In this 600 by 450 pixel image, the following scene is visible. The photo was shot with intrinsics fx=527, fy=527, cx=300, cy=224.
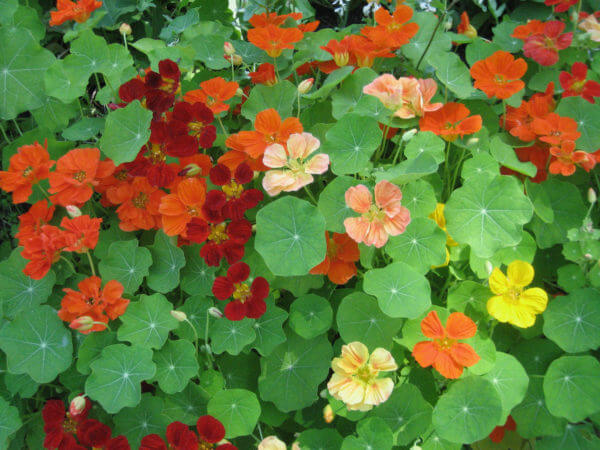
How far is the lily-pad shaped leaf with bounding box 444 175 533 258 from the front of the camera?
1.39m

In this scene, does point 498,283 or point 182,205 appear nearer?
point 498,283

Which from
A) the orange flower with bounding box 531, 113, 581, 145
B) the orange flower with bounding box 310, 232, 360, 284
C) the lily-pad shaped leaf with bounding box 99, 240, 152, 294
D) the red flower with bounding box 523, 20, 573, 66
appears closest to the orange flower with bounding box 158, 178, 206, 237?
the lily-pad shaped leaf with bounding box 99, 240, 152, 294

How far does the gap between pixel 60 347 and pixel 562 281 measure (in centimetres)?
142

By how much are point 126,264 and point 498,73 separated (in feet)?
4.14

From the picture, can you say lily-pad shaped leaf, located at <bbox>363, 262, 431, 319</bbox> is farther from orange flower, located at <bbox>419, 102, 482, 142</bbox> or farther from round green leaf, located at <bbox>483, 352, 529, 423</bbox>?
orange flower, located at <bbox>419, 102, 482, 142</bbox>

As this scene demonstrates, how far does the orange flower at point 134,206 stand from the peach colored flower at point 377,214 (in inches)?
22.9

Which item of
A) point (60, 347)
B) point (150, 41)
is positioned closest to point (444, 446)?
point (60, 347)

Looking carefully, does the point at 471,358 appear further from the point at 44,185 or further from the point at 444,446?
the point at 44,185

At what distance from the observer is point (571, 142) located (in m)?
1.50

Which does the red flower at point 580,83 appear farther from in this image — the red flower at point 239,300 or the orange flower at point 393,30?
the red flower at point 239,300

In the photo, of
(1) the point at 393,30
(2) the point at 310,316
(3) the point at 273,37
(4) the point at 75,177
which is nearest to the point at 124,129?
(4) the point at 75,177

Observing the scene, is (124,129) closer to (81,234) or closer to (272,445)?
(81,234)

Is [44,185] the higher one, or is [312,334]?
[44,185]

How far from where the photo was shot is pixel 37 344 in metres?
1.47
